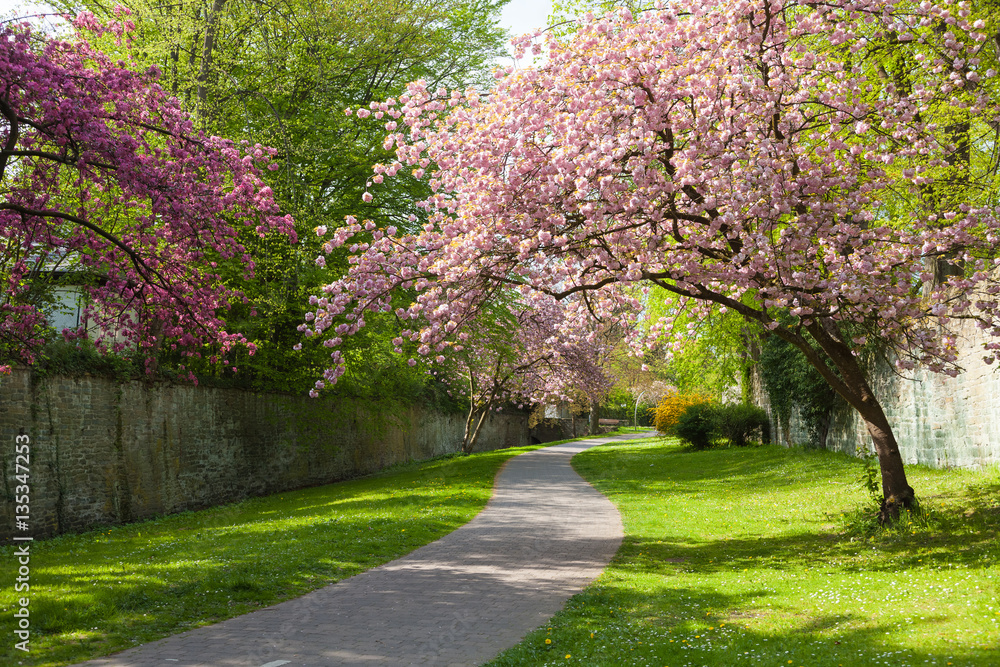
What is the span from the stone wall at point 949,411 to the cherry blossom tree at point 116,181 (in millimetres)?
10291

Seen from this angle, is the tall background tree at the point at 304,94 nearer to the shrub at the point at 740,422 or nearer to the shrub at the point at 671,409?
the shrub at the point at 740,422

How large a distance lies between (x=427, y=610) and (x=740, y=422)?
79.9 ft

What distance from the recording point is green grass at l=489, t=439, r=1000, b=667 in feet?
18.7

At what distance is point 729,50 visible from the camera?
26.7 feet

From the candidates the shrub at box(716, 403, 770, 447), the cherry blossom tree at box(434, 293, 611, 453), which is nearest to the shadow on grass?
the cherry blossom tree at box(434, 293, 611, 453)

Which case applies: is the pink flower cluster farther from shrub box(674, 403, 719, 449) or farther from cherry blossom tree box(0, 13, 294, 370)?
shrub box(674, 403, 719, 449)

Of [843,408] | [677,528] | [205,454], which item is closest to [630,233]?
[677,528]

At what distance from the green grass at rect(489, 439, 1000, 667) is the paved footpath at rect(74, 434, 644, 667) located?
40cm

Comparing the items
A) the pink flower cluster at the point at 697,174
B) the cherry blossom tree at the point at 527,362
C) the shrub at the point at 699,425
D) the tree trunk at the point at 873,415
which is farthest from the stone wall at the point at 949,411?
the shrub at the point at 699,425

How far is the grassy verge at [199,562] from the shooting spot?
6.47 metres

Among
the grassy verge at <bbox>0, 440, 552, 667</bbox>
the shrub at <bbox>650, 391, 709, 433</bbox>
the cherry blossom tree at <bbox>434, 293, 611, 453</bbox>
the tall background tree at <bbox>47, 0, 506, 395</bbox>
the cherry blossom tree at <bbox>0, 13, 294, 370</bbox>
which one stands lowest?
the grassy verge at <bbox>0, 440, 552, 667</bbox>

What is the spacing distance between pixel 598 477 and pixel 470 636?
15088 mm

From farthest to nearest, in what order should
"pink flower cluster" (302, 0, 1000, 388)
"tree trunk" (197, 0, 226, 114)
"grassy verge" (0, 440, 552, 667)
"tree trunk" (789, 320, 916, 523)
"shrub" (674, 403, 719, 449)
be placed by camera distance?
"shrub" (674, 403, 719, 449)
"tree trunk" (197, 0, 226, 114)
"tree trunk" (789, 320, 916, 523)
"pink flower cluster" (302, 0, 1000, 388)
"grassy verge" (0, 440, 552, 667)

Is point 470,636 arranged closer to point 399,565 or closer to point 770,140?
point 399,565
